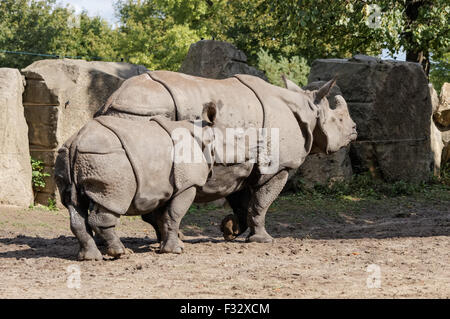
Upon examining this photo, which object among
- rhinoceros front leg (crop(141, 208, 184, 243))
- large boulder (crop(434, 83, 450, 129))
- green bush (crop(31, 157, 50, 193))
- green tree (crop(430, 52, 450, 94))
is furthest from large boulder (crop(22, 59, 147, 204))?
green tree (crop(430, 52, 450, 94))

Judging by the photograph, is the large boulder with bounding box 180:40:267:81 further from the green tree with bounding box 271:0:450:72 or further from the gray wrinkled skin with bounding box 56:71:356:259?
the gray wrinkled skin with bounding box 56:71:356:259

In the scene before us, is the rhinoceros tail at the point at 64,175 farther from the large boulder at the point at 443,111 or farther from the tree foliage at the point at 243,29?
the large boulder at the point at 443,111

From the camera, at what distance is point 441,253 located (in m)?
7.69

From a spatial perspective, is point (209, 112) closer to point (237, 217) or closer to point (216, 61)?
point (237, 217)

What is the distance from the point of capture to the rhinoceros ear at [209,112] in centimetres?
750

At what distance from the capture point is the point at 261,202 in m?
8.47

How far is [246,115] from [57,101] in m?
5.06

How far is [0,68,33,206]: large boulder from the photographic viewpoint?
11.6 metres

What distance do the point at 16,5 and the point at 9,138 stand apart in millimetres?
24446

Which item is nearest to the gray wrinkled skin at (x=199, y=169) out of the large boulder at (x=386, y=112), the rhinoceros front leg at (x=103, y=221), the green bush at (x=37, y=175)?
the rhinoceros front leg at (x=103, y=221)

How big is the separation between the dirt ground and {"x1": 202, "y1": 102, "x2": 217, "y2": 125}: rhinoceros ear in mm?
1494
